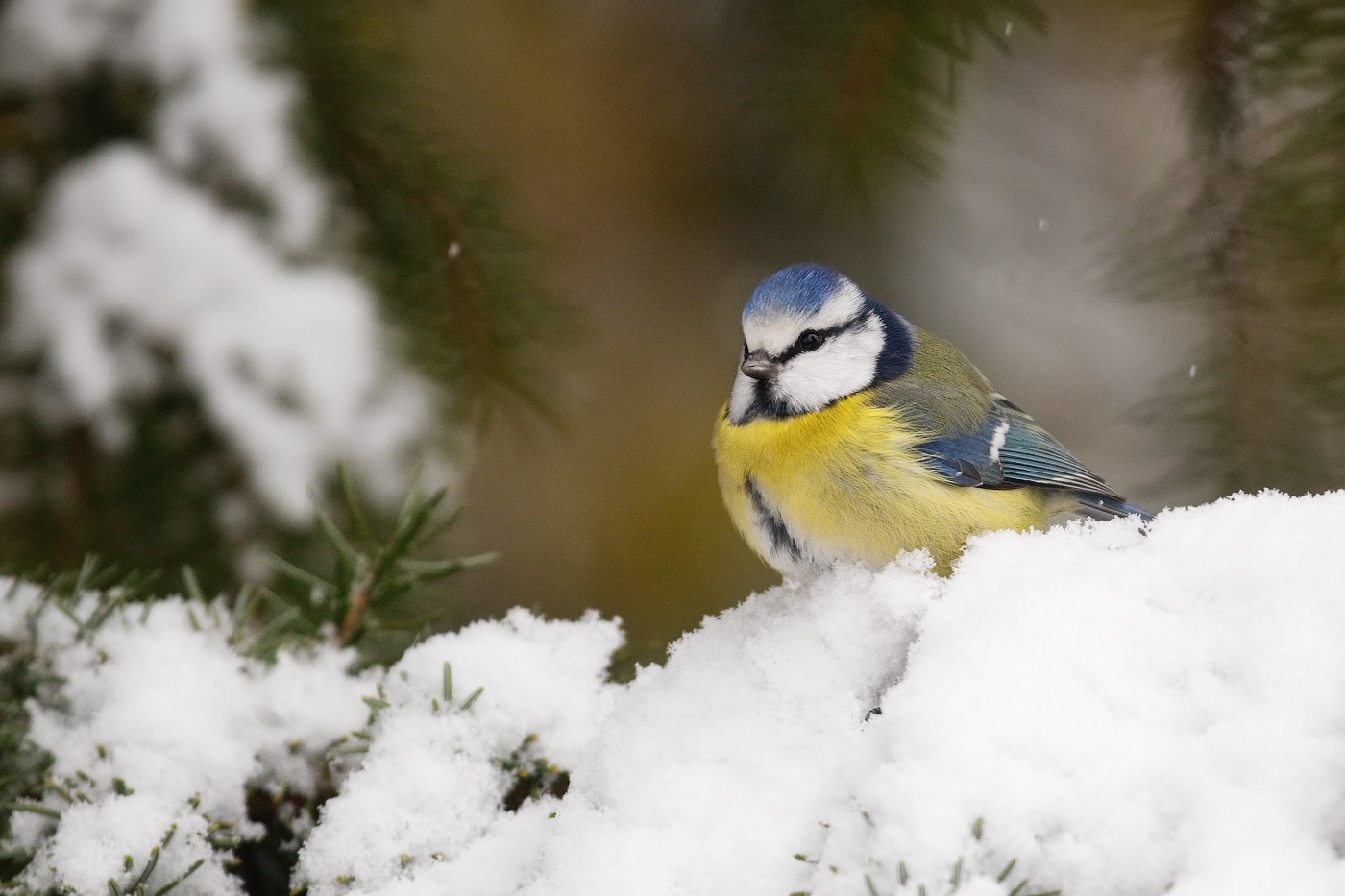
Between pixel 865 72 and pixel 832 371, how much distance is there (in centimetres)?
50

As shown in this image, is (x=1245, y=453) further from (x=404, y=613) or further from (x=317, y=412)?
(x=317, y=412)

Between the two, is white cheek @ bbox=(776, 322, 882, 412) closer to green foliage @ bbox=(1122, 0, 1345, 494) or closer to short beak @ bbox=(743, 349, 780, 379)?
short beak @ bbox=(743, 349, 780, 379)

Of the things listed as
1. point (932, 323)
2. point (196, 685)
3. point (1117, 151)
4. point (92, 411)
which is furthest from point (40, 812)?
point (1117, 151)

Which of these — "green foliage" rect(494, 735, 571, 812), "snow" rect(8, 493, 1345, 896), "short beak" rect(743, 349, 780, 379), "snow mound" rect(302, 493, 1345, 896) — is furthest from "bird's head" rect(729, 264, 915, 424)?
"green foliage" rect(494, 735, 571, 812)

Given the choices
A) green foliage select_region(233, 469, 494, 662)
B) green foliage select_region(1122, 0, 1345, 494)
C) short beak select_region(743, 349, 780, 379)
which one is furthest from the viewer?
short beak select_region(743, 349, 780, 379)

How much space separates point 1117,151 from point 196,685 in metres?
2.76

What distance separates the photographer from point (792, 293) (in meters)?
1.69

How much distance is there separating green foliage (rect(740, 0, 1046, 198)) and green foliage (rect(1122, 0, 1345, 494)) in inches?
10.8

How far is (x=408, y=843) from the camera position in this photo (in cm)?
89

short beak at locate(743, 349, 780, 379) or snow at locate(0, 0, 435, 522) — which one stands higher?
snow at locate(0, 0, 435, 522)

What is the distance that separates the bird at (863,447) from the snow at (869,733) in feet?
1.32

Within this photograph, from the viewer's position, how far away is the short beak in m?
1.67

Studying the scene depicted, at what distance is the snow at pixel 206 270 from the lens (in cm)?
153

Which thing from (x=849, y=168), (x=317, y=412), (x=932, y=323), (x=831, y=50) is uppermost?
(x=831, y=50)
